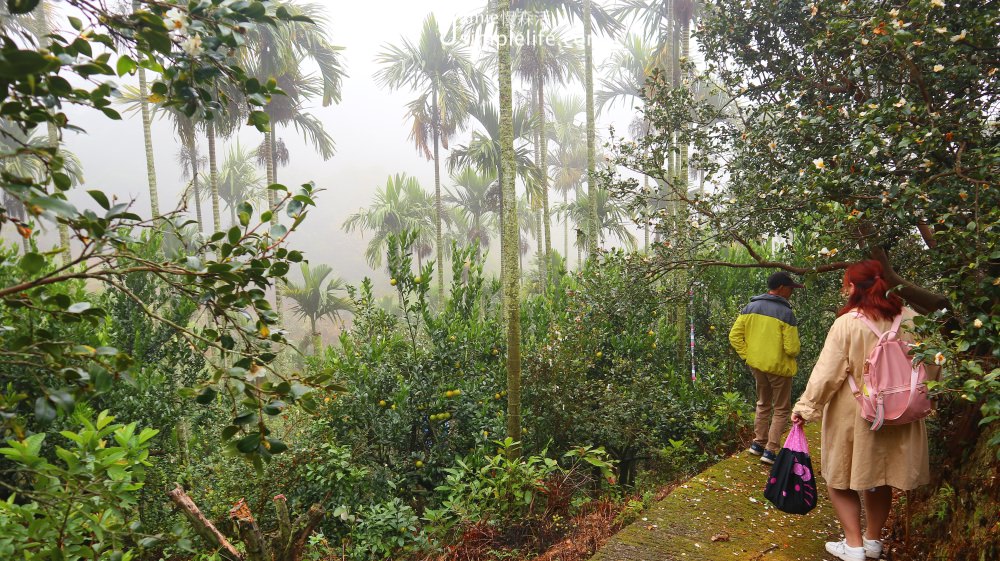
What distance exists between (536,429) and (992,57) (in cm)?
466

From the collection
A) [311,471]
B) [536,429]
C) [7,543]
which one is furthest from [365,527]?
[7,543]

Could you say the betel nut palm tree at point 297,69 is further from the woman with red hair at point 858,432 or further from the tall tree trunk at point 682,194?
the woman with red hair at point 858,432

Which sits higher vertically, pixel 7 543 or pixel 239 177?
pixel 239 177

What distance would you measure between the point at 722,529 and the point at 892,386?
1.38m

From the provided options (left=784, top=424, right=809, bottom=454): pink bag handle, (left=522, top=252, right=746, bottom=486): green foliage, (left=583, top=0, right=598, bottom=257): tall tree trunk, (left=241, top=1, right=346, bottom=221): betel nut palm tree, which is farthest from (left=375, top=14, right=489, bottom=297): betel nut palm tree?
(left=784, top=424, right=809, bottom=454): pink bag handle

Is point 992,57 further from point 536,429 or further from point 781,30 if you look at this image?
point 536,429

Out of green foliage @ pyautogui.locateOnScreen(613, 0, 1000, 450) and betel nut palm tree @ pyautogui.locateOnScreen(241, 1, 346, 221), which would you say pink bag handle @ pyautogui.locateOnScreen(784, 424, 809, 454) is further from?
betel nut palm tree @ pyautogui.locateOnScreen(241, 1, 346, 221)

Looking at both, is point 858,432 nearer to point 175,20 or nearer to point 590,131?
point 175,20

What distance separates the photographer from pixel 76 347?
1.13m

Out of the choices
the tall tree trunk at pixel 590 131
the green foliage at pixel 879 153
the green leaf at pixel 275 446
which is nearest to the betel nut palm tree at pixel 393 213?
the tall tree trunk at pixel 590 131

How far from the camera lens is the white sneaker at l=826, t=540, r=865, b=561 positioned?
293 cm

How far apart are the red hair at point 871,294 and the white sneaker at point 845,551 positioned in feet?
4.22

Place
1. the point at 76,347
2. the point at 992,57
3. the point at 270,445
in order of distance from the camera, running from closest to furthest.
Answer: the point at 76,347 → the point at 270,445 → the point at 992,57

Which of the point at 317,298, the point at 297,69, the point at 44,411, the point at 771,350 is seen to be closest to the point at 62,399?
the point at 44,411
